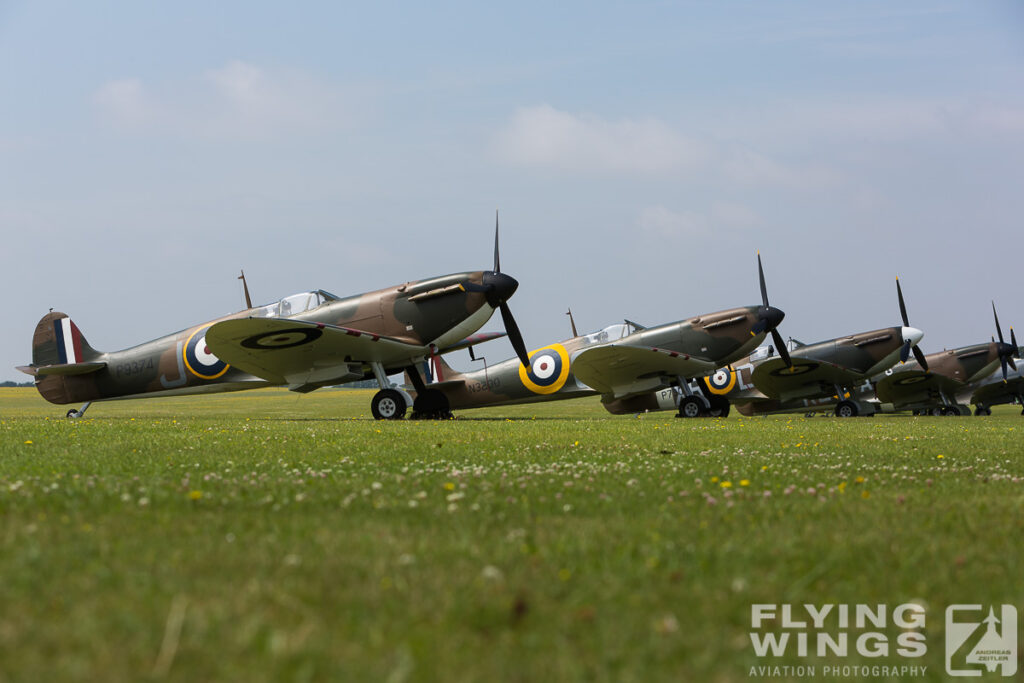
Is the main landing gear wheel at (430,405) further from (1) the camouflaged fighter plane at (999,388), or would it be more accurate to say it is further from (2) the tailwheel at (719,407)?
(1) the camouflaged fighter plane at (999,388)

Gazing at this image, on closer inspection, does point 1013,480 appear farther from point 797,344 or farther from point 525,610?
point 797,344

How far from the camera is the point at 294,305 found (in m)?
18.7

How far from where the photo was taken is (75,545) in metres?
2.75

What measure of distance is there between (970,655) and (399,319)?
53.3 feet

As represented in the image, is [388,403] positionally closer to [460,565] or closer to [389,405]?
[389,405]

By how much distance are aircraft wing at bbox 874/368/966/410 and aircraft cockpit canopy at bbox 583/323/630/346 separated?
12857 mm

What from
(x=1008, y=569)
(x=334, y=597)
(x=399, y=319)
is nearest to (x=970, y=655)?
(x=1008, y=569)

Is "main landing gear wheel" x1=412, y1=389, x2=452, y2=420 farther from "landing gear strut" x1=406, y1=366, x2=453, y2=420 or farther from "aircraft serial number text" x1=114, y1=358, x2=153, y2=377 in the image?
"aircraft serial number text" x1=114, y1=358, x2=153, y2=377

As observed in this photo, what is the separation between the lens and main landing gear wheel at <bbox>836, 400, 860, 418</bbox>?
1032 inches

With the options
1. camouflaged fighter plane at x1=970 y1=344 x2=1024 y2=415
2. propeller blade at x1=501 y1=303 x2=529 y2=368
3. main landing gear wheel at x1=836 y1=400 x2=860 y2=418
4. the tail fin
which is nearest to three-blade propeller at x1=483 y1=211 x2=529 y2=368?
propeller blade at x1=501 y1=303 x2=529 y2=368

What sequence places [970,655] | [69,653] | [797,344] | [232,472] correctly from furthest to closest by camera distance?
[797,344] → [232,472] → [970,655] → [69,653]

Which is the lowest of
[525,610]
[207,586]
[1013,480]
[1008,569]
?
[1013,480]

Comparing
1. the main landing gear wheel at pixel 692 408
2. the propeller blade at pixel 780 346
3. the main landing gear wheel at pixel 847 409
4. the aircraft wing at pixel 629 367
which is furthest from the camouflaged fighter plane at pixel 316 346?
the main landing gear wheel at pixel 847 409

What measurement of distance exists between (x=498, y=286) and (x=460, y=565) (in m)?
14.9
